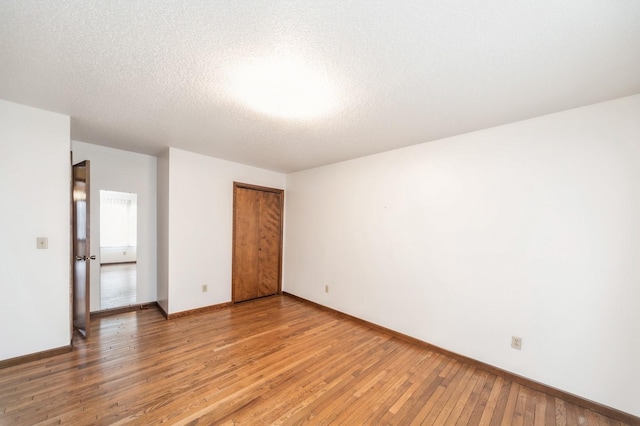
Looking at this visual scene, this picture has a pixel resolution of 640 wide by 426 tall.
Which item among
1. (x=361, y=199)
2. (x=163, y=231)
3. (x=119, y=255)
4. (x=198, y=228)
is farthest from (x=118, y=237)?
(x=361, y=199)

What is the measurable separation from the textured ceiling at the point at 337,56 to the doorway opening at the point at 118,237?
1586 mm

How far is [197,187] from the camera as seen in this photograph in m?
3.75

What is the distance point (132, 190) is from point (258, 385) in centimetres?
339

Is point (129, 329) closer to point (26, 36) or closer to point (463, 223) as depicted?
point (26, 36)

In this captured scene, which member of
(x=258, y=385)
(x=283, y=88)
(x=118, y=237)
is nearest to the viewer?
(x=283, y=88)

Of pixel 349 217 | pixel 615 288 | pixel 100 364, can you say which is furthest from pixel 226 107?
pixel 615 288

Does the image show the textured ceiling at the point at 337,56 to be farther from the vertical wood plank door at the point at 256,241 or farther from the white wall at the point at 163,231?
the vertical wood plank door at the point at 256,241

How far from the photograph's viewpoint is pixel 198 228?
376 centimetres

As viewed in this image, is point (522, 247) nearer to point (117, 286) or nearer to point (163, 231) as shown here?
point (163, 231)

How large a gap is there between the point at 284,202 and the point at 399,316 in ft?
9.84

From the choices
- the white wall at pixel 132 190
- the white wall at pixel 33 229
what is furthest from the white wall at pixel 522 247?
the white wall at pixel 33 229

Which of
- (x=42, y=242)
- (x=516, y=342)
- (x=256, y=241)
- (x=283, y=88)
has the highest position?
(x=283, y=88)

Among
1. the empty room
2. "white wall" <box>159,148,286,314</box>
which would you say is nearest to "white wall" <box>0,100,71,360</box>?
the empty room

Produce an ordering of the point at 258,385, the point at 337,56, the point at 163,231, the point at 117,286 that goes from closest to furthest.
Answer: the point at 337,56 < the point at 258,385 < the point at 163,231 < the point at 117,286
